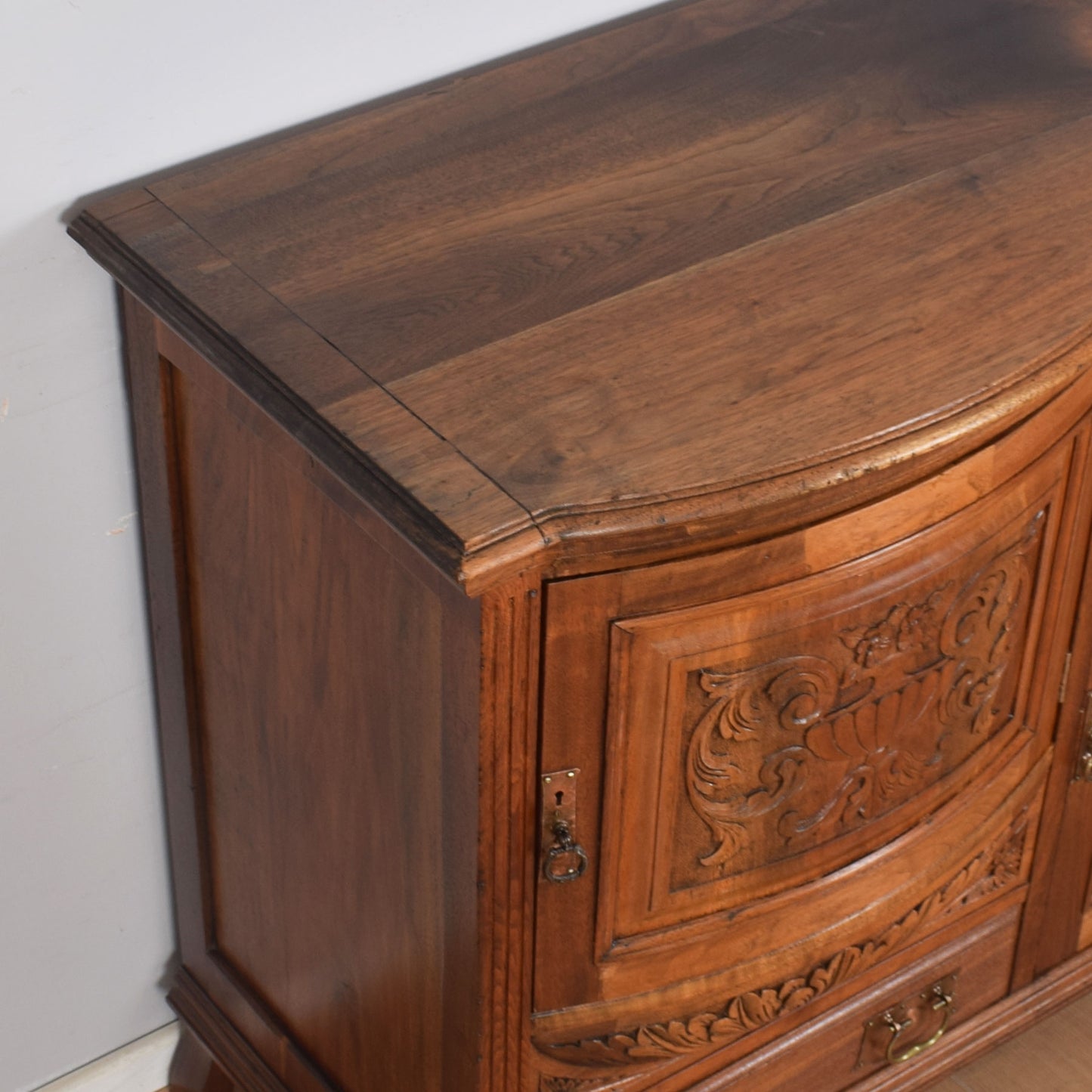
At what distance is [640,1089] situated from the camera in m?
1.17

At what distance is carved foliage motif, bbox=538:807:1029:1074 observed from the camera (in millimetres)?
1129

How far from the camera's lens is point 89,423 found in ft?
3.94

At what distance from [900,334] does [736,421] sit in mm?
138

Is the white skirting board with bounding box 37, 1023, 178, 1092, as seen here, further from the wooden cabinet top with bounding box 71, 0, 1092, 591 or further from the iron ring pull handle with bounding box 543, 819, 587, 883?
the wooden cabinet top with bounding box 71, 0, 1092, 591

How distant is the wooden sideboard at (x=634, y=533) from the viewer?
93 cm

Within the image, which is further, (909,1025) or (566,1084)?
(909,1025)

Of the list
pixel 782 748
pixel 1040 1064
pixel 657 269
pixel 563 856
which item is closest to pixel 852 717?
pixel 782 748

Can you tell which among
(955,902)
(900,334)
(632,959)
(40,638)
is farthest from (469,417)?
(955,902)

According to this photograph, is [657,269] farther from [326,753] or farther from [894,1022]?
[894,1022]

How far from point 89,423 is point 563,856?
1.57ft

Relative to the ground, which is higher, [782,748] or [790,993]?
[782,748]

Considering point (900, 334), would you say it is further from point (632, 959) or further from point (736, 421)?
point (632, 959)

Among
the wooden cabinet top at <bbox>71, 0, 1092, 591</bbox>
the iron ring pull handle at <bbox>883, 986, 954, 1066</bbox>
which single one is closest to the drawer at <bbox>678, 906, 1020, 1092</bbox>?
the iron ring pull handle at <bbox>883, 986, 954, 1066</bbox>

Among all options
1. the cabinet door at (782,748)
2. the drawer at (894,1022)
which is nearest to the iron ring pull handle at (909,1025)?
the drawer at (894,1022)
